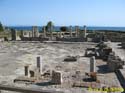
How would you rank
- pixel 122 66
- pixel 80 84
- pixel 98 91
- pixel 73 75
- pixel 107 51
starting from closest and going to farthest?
pixel 98 91 → pixel 80 84 → pixel 73 75 → pixel 122 66 → pixel 107 51

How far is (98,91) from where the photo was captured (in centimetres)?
875

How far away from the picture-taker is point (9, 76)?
11.8 meters

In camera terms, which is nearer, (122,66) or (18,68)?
(122,66)

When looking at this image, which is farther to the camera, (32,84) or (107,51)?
(107,51)

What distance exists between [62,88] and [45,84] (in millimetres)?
986

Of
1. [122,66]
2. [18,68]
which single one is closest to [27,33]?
[18,68]

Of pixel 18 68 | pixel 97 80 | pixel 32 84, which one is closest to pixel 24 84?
pixel 32 84

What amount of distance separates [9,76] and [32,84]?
7.74 feet

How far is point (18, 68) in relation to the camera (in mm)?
13891

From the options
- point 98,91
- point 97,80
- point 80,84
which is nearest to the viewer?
point 98,91

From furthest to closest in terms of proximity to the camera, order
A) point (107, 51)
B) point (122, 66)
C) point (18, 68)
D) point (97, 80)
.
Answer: point (107, 51), point (18, 68), point (122, 66), point (97, 80)

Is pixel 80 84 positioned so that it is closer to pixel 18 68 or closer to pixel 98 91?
pixel 98 91

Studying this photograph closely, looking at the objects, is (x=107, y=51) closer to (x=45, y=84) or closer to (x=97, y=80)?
(x=97, y=80)

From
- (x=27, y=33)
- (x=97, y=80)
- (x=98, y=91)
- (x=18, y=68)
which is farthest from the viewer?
(x=27, y=33)
